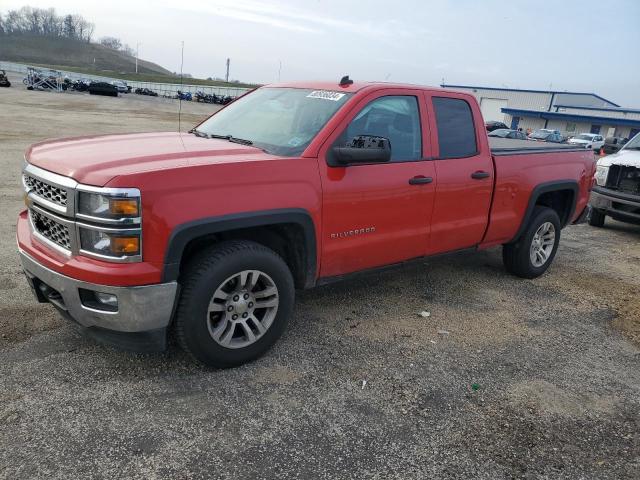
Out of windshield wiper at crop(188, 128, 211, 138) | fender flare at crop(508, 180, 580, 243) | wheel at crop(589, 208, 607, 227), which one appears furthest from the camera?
wheel at crop(589, 208, 607, 227)

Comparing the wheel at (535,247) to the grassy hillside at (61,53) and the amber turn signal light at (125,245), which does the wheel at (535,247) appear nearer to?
the amber turn signal light at (125,245)

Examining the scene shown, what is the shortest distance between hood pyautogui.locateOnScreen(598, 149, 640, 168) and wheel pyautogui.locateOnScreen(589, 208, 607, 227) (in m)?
0.84

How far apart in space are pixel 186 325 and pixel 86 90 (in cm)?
5841

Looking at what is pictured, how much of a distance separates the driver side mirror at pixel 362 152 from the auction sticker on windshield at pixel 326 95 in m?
0.52

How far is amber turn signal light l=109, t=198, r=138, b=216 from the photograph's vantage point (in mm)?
2854

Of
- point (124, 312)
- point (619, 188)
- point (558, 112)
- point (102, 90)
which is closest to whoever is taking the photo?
point (124, 312)

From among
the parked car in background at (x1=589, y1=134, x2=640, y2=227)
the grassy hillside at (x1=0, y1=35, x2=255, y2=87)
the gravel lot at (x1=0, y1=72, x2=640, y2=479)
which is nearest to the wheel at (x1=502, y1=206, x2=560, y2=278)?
the gravel lot at (x1=0, y1=72, x2=640, y2=479)

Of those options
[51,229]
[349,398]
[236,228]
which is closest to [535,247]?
[349,398]

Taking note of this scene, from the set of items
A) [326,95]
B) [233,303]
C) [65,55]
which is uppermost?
[65,55]

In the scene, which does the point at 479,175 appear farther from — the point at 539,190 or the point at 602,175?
the point at 602,175

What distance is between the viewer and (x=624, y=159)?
343 inches

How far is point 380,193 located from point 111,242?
1986mm

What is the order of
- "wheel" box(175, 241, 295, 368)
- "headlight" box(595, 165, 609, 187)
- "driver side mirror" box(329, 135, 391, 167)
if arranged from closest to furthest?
1. "wheel" box(175, 241, 295, 368)
2. "driver side mirror" box(329, 135, 391, 167)
3. "headlight" box(595, 165, 609, 187)

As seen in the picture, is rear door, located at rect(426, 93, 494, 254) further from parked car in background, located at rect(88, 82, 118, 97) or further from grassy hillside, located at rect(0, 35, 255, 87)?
grassy hillside, located at rect(0, 35, 255, 87)
